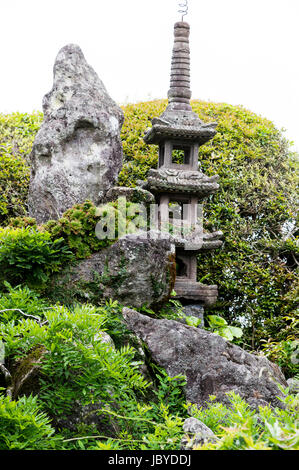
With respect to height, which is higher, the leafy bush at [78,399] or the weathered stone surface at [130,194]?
the weathered stone surface at [130,194]

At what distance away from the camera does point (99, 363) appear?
3111 millimetres

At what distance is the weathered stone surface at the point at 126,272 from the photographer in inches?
204

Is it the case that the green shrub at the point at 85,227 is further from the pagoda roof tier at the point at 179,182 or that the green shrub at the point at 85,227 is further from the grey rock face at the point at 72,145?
the pagoda roof tier at the point at 179,182

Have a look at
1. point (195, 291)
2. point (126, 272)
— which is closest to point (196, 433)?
point (126, 272)

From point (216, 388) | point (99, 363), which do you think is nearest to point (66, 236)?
point (216, 388)

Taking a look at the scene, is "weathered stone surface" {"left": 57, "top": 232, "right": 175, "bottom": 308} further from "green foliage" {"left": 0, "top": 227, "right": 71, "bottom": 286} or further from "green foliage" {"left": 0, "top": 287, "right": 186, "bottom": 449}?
"green foliage" {"left": 0, "top": 287, "right": 186, "bottom": 449}

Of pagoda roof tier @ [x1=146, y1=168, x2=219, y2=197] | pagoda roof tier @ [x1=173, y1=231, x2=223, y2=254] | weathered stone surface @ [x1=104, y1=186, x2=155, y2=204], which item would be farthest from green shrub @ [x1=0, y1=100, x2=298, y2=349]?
weathered stone surface @ [x1=104, y1=186, x2=155, y2=204]

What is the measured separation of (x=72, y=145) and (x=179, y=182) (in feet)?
5.48

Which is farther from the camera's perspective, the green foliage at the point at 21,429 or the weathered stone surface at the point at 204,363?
the weathered stone surface at the point at 204,363

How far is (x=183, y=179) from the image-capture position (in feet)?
26.2

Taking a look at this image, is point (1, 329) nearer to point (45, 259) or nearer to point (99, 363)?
point (99, 363)

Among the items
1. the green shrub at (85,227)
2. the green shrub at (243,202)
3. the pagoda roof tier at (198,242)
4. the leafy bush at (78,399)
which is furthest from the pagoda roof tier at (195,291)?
the leafy bush at (78,399)

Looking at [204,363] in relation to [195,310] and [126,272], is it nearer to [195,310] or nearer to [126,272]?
[126,272]

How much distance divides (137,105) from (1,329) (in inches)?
323
